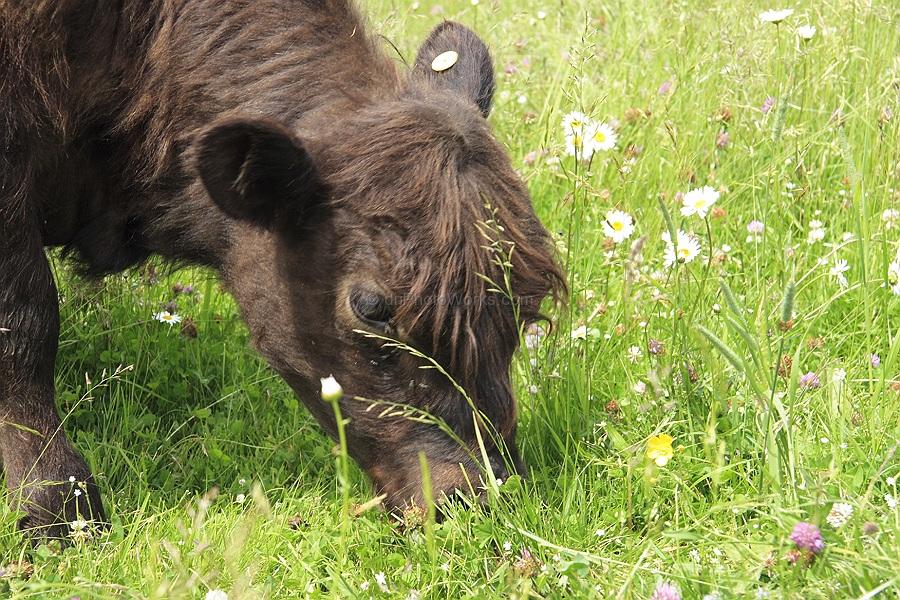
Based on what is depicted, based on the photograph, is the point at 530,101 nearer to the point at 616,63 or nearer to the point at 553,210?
the point at 616,63

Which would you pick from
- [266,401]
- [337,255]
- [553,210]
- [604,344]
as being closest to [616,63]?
[553,210]

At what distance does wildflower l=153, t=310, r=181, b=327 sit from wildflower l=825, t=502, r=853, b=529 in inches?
112

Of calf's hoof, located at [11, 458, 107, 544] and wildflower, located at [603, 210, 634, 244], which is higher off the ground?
wildflower, located at [603, 210, 634, 244]

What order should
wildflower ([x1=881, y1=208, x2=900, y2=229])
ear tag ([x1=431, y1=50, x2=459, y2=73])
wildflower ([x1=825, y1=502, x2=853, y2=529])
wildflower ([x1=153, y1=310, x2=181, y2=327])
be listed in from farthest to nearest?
1. wildflower ([x1=881, y1=208, x2=900, y2=229])
2. wildflower ([x1=153, y1=310, x2=181, y2=327])
3. ear tag ([x1=431, y1=50, x2=459, y2=73])
4. wildflower ([x1=825, y1=502, x2=853, y2=529])

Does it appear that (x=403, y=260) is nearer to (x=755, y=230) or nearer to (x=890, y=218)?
(x=755, y=230)

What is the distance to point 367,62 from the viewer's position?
400 cm

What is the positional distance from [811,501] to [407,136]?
1580 mm

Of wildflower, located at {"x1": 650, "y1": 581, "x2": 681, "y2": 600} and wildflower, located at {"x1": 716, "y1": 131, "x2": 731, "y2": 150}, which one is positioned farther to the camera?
wildflower, located at {"x1": 716, "y1": 131, "x2": 731, "y2": 150}

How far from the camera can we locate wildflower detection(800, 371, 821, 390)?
3811 millimetres

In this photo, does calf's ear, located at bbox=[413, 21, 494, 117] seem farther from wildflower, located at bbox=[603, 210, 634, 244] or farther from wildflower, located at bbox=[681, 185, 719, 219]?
wildflower, located at bbox=[681, 185, 719, 219]

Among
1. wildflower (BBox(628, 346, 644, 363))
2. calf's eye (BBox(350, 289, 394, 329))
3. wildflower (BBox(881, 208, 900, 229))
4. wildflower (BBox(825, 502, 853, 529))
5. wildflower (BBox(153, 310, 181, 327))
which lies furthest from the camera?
wildflower (BBox(881, 208, 900, 229))

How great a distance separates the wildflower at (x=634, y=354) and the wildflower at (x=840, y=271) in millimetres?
779

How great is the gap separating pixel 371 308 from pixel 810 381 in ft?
4.82

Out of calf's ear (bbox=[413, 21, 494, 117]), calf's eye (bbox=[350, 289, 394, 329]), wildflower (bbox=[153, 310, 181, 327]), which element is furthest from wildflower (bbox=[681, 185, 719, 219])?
wildflower (bbox=[153, 310, 181, 327])
